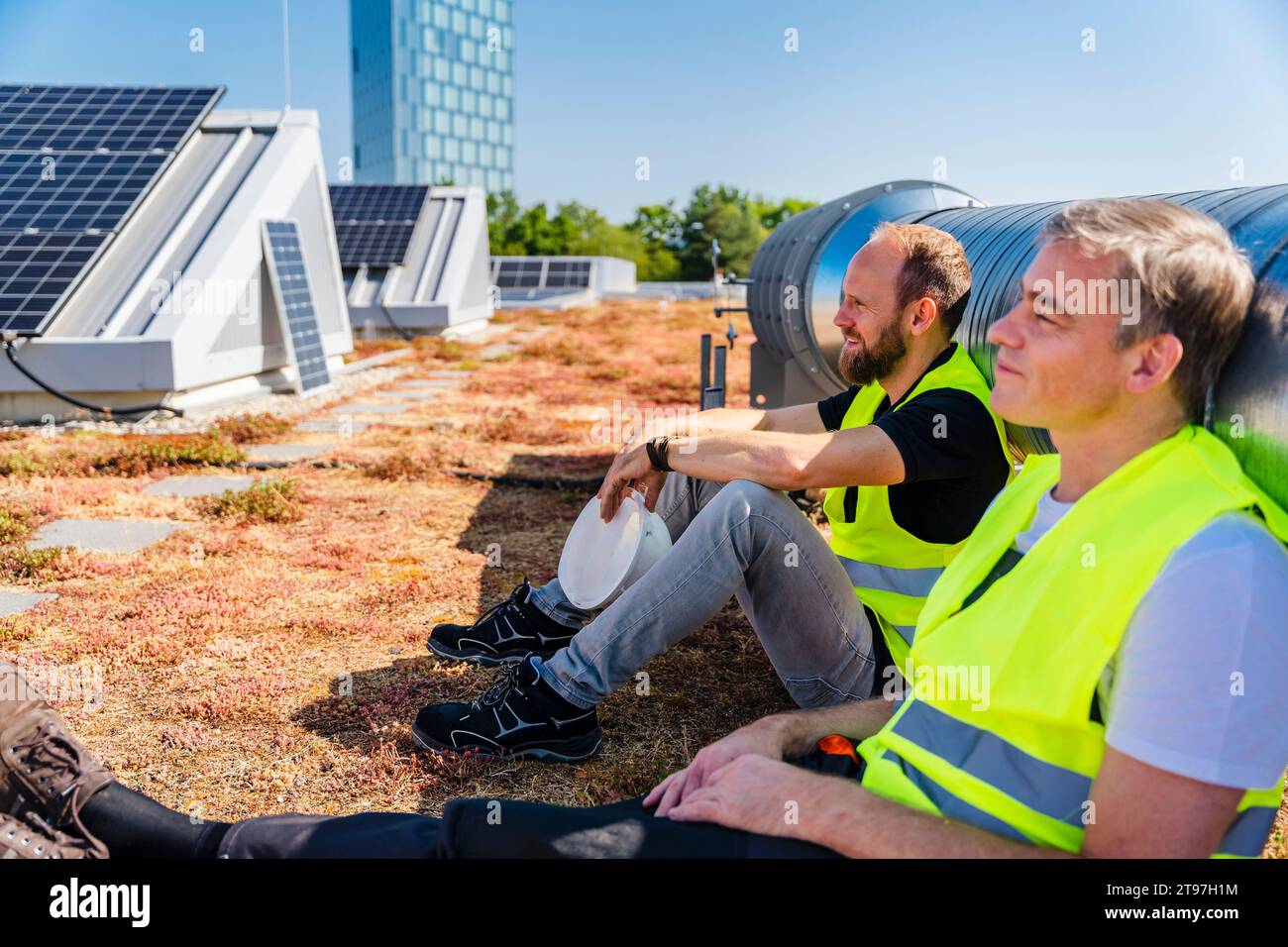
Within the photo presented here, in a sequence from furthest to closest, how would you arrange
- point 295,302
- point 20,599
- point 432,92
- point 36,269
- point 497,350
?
1. point 432,92
2. point 497,350
3. point 295,302
4. point 36,269
5. point 20,599

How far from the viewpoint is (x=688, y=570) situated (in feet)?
8.96

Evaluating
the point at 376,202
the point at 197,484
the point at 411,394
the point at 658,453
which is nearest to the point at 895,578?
the point at 658,453

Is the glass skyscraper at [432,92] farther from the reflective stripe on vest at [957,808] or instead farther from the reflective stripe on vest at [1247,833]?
the reflective stripe on vest at [1247,833]

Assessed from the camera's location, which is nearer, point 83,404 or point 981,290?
point 981,290

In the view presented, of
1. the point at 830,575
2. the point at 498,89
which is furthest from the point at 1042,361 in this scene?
the point at 498,89

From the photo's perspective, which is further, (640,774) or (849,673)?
(640,774)

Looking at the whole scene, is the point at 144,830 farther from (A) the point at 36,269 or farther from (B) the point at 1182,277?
(A) the point at 36,269

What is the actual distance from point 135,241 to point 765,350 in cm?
619

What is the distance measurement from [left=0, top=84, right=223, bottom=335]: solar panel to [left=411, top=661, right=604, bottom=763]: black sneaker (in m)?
6.86

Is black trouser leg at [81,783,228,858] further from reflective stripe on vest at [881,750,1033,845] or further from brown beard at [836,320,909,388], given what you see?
brown beard at [836,320,909,388]

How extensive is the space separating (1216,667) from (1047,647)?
0.26m

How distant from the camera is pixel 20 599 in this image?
4.63 metres

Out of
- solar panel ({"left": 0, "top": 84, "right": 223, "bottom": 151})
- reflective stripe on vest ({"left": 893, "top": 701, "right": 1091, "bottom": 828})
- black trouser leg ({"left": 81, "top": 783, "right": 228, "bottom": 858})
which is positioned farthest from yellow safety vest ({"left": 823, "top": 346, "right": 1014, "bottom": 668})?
solar panel ({"left": 0, "top": 84, "right": 223, "bottom": 151})
